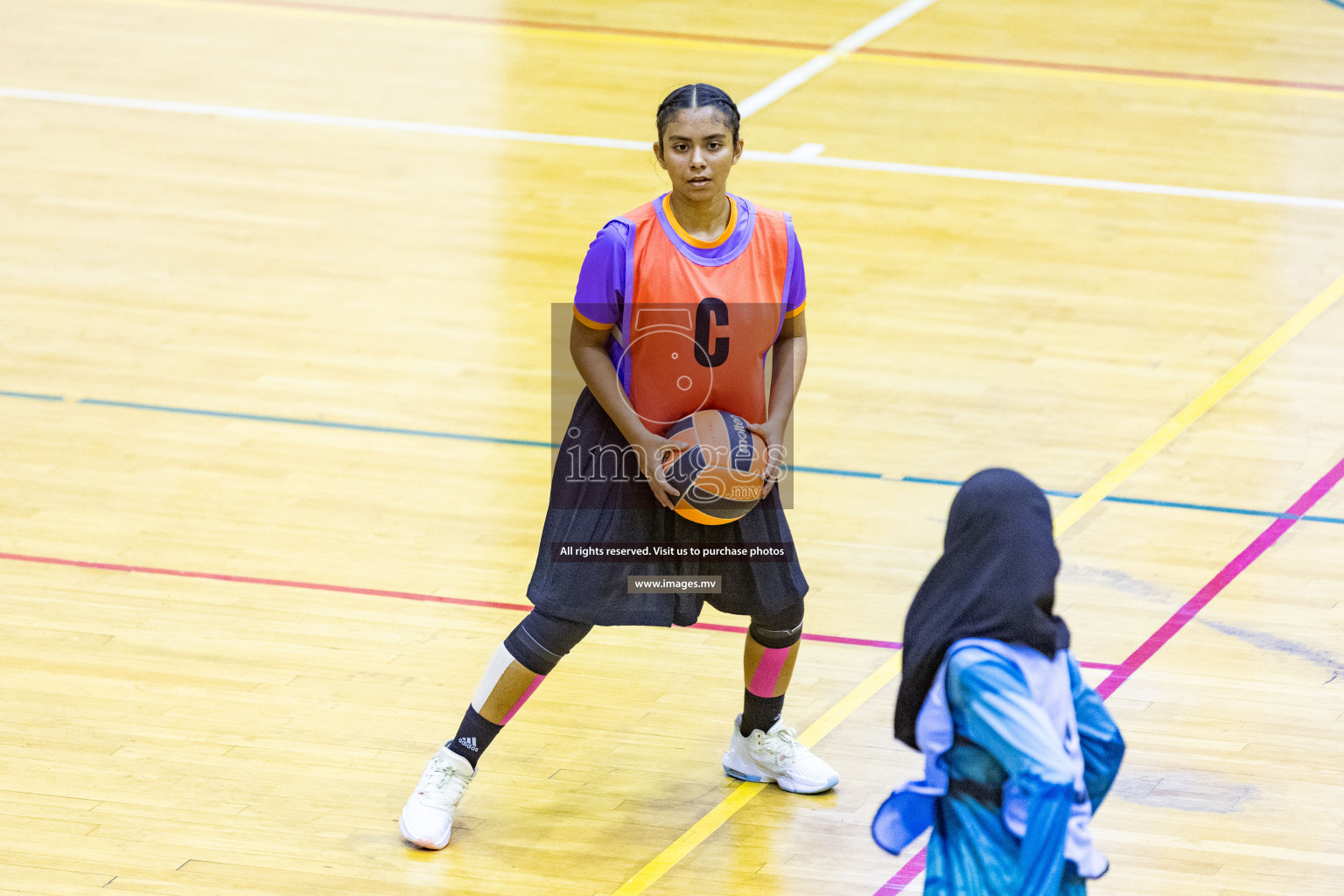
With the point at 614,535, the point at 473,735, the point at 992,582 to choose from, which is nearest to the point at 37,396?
the point at 473,735

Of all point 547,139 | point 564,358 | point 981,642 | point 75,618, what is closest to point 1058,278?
point 564,358

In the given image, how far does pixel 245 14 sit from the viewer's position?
1036 cm

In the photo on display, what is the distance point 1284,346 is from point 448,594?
135 inches

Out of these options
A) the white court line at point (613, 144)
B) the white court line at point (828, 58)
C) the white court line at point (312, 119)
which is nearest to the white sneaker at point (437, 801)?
the white court line at point (613, 144)

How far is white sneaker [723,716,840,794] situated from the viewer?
3758mm

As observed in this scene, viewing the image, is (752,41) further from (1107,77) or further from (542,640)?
(542,640)

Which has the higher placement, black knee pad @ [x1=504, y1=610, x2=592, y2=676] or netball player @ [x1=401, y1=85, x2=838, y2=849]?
netball player @ [x1=401, y1=85, x2=838, y2=849]

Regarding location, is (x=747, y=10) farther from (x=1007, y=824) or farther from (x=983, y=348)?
(x=1007, y=824)

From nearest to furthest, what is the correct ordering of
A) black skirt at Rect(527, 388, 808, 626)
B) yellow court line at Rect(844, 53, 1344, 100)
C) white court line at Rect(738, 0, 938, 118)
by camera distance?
black skirt at Rect(527, 388, 808, 626) < white court line at Rect(738, 0, 938, 118) < yellow court line at Rect(844, 53, 1344, 100)

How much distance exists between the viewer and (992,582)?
242cm

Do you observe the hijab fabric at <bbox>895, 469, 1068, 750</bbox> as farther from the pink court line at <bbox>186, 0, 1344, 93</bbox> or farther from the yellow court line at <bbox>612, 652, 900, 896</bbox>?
the pink court line at <bbox>186, 0, 1344, 93</bbox>

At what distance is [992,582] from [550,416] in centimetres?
347

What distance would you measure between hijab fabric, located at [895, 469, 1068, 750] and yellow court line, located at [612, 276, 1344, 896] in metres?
1.20

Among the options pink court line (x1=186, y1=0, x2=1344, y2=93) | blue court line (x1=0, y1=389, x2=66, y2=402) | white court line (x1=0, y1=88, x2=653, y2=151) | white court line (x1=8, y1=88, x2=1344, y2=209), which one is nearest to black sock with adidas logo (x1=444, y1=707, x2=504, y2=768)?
blue court line (x1=0, y1=389, x2=66, y2=402)
